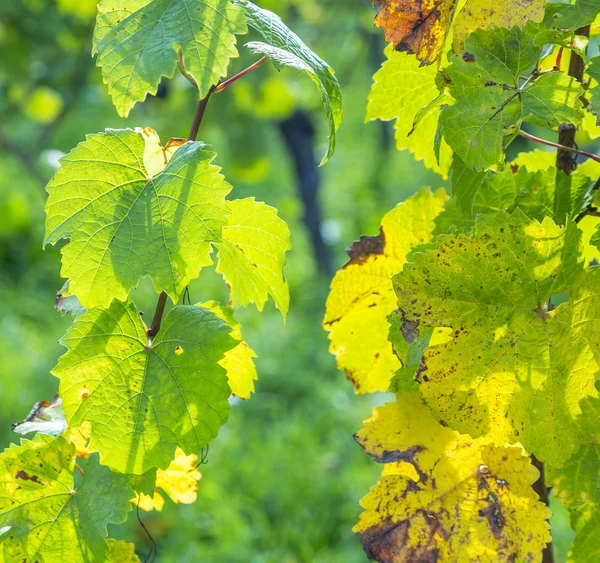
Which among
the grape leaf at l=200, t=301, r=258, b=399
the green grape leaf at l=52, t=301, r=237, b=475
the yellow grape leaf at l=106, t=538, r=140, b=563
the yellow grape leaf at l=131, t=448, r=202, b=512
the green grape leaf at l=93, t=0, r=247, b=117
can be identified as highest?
the green grape leaf at l=93, t=0, r=247, b=117

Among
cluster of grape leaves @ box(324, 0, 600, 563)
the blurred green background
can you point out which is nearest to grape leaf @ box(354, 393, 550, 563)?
cluster of grape leaves @ box(324, 0, 600, 563)

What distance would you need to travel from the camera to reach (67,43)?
324cm

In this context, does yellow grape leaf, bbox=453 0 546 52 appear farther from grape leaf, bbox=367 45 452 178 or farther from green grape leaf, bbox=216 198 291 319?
green grape leaf, bbox=216 198 291 319

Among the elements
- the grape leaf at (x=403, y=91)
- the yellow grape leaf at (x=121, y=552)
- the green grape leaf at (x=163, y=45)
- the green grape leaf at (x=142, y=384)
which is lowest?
the yellow grape leaf at (x=121, y=552)

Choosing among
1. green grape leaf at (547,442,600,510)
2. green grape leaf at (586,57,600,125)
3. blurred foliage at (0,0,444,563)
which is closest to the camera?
green grape leaf at (586,57,600,125)

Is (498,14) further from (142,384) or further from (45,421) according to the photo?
(45,421)

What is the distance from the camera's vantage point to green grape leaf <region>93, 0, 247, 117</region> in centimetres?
57

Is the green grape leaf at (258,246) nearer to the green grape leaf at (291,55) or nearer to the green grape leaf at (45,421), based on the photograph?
the green grape leaf at (291,55)

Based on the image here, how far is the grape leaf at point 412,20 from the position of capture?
0.63 metres

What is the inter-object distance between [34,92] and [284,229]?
3.14 meters

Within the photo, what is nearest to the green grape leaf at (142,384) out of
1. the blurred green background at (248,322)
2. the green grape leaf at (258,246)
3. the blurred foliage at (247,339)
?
the green grape leaf at (258,246)

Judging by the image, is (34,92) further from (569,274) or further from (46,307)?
(569,274)

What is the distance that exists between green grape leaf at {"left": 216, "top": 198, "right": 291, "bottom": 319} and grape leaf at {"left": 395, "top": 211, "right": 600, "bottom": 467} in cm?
17

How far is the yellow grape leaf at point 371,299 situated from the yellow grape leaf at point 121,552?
0.28 m
